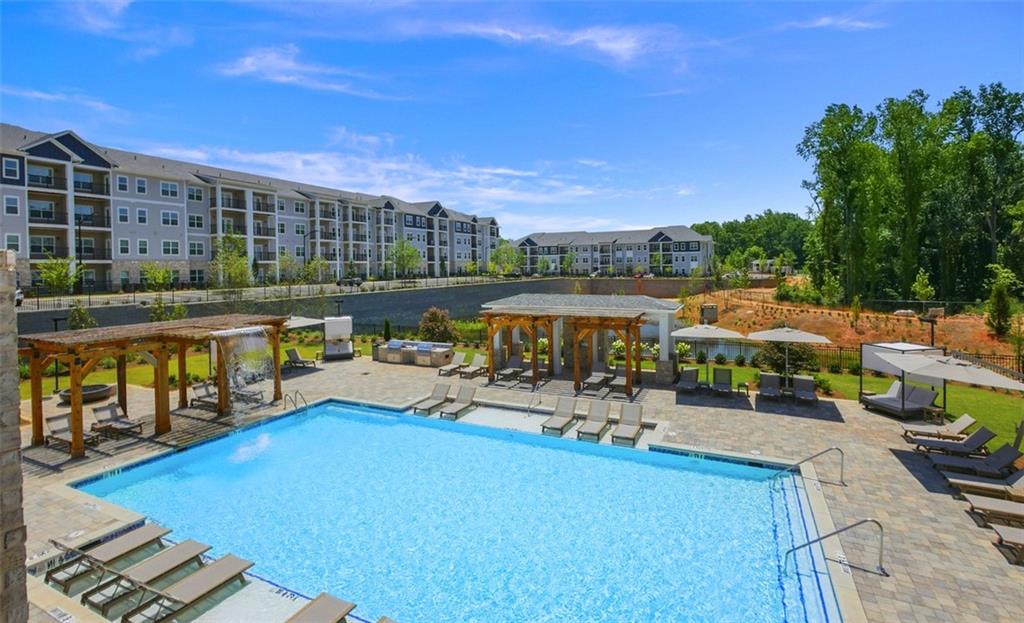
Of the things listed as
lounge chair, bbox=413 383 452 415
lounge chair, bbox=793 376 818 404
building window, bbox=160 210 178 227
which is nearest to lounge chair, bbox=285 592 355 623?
lounge chair, bbox=413 383 452 415

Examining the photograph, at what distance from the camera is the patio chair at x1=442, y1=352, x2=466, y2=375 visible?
71.4ft

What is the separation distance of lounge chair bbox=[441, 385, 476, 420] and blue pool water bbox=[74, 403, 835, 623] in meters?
1.45

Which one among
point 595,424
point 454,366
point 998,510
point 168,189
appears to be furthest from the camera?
point 168,189

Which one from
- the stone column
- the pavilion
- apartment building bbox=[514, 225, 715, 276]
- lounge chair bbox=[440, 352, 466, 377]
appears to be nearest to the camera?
the stone column

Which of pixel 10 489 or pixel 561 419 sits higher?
pixel 10 489

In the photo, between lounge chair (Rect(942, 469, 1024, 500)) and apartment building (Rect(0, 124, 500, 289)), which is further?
apartment building (Rect(0, 124, 500, 289))

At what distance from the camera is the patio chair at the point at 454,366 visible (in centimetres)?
2177

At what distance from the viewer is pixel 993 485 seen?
9492mm

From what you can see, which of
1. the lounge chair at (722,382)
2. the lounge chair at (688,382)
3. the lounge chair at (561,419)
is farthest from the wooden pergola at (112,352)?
the lounge chair at (722,382)

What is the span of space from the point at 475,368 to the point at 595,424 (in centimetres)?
829

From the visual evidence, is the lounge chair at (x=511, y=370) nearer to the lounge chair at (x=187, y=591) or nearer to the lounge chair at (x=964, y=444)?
the lounge chair at (x=964, y=444)

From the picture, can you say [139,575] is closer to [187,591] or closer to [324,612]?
[187,591]

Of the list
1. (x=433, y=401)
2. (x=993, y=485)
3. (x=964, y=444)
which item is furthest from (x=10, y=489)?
(x=964, y=444)

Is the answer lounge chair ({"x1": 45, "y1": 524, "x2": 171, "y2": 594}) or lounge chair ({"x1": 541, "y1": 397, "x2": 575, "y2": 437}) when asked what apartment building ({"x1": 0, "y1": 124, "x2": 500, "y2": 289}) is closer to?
lounge chair ({"x1": 45, "y1": 524, "x2": 171, "y2": 594})
